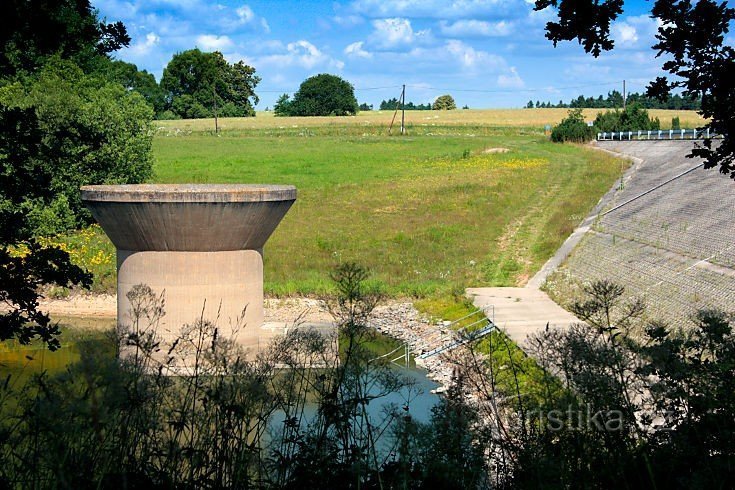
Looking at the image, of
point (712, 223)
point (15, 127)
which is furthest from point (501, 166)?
point (15, 127)

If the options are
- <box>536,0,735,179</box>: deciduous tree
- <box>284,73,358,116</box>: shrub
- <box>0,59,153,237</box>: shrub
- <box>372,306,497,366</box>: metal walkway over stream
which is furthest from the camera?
<box>284,73,358,116</box>: shrub

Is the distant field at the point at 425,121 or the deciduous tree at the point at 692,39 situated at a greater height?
the deciduous tree at the point at 692,39

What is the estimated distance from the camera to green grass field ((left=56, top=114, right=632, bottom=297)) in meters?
30.9

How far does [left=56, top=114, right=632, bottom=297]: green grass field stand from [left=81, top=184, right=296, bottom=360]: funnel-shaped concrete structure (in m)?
Result: 6.95

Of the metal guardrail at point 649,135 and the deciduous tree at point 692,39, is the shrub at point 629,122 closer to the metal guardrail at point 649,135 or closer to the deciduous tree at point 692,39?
the metal guardrail at point 649,135

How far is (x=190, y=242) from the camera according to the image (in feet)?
58.5

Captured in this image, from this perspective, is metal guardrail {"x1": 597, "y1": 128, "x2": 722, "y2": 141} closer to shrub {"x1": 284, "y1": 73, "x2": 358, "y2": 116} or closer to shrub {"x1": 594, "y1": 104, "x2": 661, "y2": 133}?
shrub {"x1": 594, "y1": 104, "x2": 661, "y2": 133}

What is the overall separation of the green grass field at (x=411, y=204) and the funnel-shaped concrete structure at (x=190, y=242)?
6.95 meters

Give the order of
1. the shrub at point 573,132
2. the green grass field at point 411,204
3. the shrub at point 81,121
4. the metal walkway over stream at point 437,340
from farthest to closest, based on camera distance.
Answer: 1. the shrub at point 573,132
2. the shrub at point 81,121
3. the green grass field at point 411,204
4. the metal walkway over stream at point 437,340

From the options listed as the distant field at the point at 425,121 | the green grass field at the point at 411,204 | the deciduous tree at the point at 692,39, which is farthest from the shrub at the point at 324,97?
the deciduous tree at the point at 692,39

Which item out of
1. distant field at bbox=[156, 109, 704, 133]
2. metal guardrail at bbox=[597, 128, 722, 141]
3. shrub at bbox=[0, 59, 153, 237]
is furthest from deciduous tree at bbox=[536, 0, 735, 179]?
distant field at bbox=[156, 109, 704, 133]

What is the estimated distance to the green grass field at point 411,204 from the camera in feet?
102

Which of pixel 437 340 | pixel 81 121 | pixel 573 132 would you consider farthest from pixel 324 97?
pixel 437 340

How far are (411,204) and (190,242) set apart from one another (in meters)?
25.8
